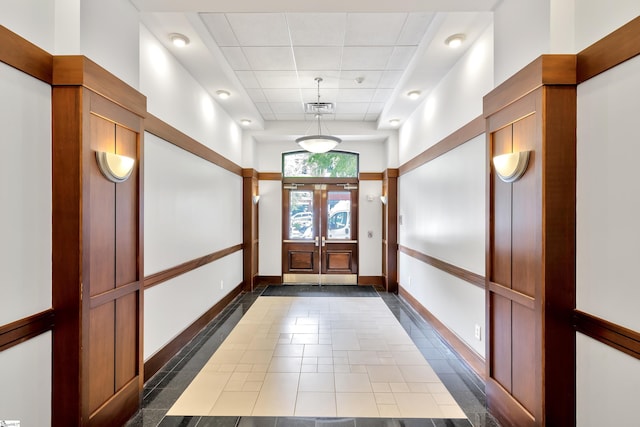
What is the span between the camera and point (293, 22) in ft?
10.5

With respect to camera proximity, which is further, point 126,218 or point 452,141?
point 452,141

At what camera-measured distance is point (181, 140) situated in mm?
3627

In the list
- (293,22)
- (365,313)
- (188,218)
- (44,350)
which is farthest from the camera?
(365,313)

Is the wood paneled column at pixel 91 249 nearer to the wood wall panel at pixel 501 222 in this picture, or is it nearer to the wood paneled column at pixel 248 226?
the wood wall panel at pixel 501 222

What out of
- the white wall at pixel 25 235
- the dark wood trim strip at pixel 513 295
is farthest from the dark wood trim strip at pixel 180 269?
the dark wood trim strip at pixel 513 295

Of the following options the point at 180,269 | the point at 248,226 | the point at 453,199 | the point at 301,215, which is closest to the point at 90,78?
the point at 180,269

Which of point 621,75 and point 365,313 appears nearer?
point 621,75

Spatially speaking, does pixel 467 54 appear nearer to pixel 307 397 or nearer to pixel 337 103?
pixel 337 103

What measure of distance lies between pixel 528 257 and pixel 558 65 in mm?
1177

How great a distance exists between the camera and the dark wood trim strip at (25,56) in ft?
5.15

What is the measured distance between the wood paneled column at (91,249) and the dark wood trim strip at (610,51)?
2906mm

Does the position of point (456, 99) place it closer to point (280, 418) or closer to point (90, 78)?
point (90, 78)

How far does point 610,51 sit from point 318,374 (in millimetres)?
3176

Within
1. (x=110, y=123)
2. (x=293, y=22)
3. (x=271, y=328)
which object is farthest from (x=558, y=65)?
(x=271, y=328)
